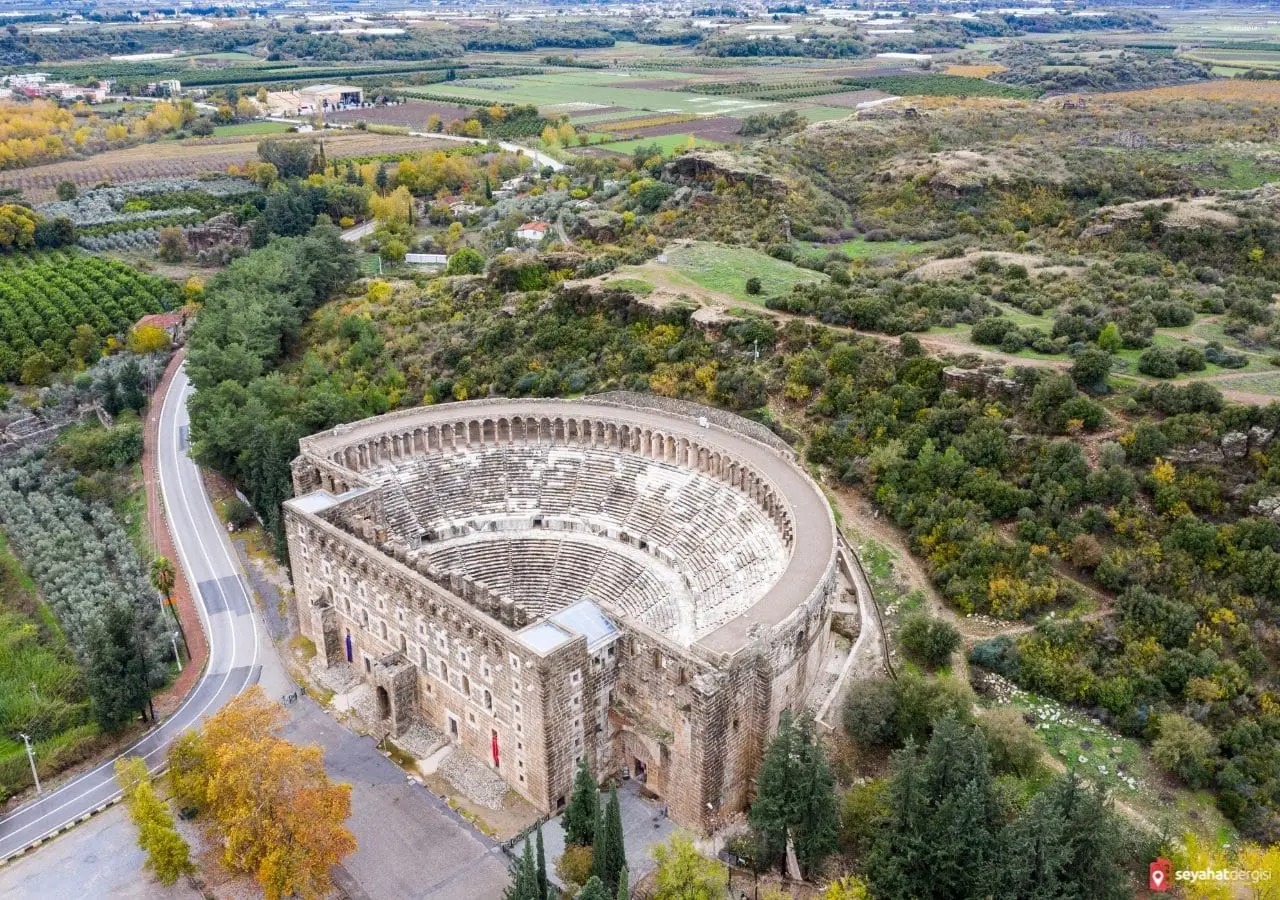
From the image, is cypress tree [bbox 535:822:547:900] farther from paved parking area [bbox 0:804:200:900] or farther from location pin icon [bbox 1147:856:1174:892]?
location pin icon [bbox 1147:856:1174:892]

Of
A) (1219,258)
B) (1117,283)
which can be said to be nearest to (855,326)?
(1117,283)

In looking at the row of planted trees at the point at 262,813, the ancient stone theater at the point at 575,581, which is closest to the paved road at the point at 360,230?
the ancient stone theater at the point at 575,581

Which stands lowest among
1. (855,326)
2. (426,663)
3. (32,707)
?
(32,707)

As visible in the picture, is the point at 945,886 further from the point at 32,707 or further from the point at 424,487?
the point at 32,707

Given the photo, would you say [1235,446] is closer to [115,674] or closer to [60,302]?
[115,674]

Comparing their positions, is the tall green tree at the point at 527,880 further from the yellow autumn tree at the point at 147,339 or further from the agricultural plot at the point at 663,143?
the agricultural plot at the point at 663,143

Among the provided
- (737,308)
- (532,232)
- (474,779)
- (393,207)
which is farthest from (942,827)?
(393,207)
